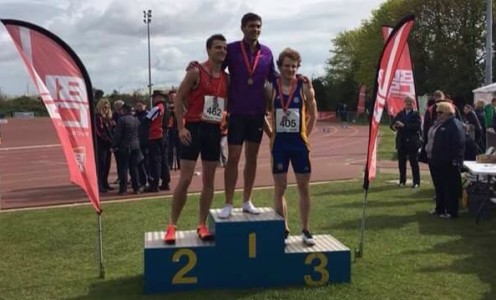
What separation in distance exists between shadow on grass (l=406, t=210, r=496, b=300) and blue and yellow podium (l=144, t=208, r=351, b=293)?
1296 millimetres

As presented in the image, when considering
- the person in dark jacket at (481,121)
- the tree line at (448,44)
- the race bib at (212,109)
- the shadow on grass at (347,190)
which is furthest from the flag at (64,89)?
the tree line at (448,44)

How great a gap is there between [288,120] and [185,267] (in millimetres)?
1799

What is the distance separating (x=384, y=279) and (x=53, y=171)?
14.6 metres

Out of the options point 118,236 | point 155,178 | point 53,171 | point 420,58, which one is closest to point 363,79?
point 420,58

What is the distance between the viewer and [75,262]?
7.25m

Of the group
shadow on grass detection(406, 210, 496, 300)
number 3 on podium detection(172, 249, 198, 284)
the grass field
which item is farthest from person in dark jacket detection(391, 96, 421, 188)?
number 3 on podium detection(172, 249, 198, 284)

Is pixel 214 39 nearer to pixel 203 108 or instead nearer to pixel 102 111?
pixel 203 108

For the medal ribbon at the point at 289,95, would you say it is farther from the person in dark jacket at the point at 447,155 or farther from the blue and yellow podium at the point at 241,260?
the person in dark jacket at the point at 447,155

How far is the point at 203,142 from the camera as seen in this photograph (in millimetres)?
6219

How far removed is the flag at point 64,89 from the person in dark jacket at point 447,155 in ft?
18.3

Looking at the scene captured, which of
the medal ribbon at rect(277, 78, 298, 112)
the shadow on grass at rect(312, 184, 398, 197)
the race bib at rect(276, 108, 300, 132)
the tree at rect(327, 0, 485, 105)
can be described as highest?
the tree at rect(327, 0, 485, 105)

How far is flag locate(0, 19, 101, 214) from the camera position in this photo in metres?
6.01

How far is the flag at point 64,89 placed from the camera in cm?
601

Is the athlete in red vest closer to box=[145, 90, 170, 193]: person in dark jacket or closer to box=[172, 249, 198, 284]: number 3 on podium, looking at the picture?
box=[172, 249, 198, 284]: number 3 on podium
